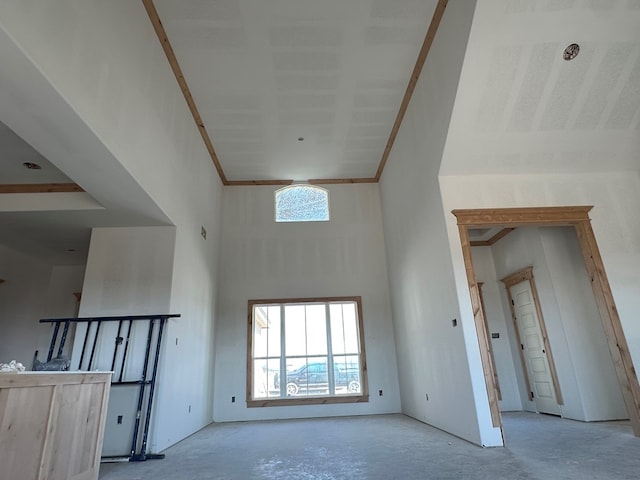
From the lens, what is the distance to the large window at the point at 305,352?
21.4 ft

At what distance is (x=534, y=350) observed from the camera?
5.87 m

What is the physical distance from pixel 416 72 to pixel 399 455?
15.1 ft

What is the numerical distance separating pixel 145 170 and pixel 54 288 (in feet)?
16.1

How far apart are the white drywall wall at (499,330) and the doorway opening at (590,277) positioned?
235 centimetres

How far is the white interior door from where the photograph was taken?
5.51 m

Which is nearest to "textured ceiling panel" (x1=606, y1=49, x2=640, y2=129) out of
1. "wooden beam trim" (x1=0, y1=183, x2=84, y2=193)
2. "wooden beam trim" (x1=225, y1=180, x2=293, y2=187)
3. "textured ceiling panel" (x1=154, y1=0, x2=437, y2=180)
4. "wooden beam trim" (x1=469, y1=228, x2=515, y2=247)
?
"textured ceiling panel" (x1=154, y1=0, x2=437, y2=180)

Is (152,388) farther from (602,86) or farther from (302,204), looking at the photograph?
(602,86)

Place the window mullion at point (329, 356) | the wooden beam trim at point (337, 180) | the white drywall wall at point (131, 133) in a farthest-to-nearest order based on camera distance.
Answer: the wooden beam trim at point (337, 180), the window mullion at point (329, 356), the white drywall wall at point (131, 133)

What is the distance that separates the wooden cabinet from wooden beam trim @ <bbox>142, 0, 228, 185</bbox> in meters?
3.66

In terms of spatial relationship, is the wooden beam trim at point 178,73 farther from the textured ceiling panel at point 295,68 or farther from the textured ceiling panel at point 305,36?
the textured ceiling panel at point 305,36

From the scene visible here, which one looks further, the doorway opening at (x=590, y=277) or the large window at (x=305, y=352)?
the large window at (x=305, y=352)

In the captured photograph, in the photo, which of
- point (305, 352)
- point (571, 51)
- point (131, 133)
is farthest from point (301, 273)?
point (571, 51)

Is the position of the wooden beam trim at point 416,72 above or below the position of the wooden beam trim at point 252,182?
above

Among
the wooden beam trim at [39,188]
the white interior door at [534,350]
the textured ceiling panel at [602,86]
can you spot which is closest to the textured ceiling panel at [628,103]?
the textured ceiling panel at [602,86]
